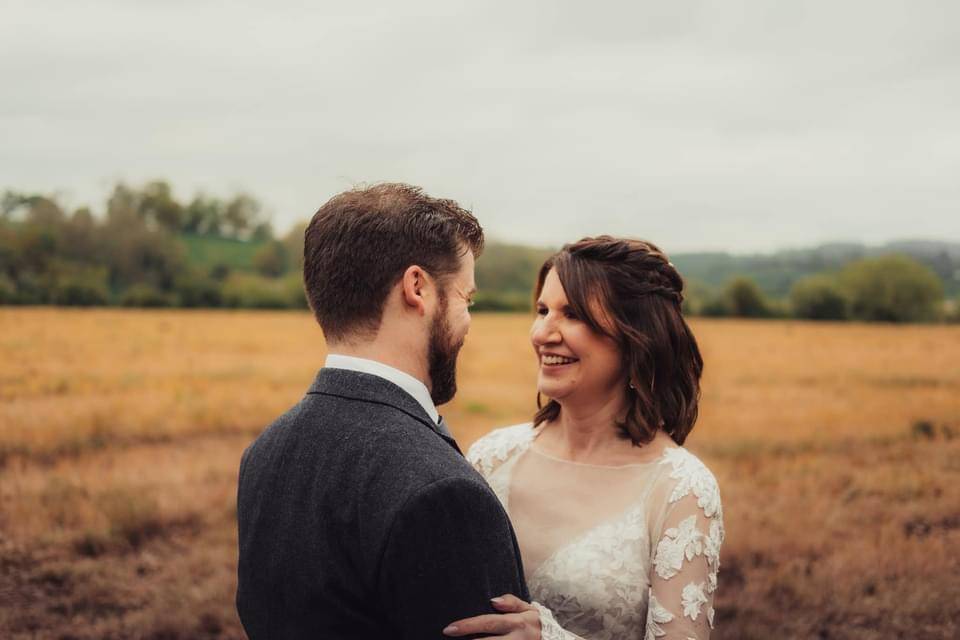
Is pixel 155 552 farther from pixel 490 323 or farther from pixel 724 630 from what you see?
pixel 490 323

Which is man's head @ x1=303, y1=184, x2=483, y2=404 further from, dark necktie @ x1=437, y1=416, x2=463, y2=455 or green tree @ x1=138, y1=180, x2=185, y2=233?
green tree @ x1=138, y1=180, x2=185, y2=233

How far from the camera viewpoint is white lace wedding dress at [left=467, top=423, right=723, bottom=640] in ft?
8.59

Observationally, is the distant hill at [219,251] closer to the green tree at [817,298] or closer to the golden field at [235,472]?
the golden field at [235,472]

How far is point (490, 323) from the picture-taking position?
31344mm

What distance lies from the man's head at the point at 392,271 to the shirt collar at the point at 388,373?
46mm

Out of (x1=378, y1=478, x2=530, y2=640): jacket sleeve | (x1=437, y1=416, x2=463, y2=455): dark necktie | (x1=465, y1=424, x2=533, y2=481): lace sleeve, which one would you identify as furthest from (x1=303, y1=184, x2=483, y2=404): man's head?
(x1=465, y1=424, x2=533, y2=481): lace sleeve

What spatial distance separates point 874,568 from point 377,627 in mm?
6121

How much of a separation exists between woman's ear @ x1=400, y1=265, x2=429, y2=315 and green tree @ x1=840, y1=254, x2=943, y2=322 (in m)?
19.2

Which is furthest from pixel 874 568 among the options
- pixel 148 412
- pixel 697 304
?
pixel 697 304

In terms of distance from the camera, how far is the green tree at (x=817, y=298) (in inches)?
1058

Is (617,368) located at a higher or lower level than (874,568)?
higher

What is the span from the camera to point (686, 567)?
2.61 m

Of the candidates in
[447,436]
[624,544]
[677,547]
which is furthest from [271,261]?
[447,436]

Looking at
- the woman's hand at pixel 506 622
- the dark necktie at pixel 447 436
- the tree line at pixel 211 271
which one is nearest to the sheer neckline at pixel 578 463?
the woman's hand at pixel 506 622
